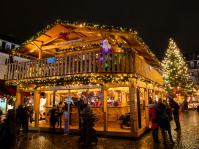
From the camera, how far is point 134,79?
9688 millimetres

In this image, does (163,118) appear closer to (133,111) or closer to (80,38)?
(133,111)

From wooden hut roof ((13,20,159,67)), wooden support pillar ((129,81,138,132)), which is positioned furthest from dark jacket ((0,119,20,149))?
wooden hut roof ((13,20,159,67))

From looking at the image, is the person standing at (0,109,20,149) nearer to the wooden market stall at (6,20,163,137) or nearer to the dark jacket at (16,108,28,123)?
the wooden market stall at (6,20,163,137)

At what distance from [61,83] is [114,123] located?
16.2 ft

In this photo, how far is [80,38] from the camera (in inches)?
535

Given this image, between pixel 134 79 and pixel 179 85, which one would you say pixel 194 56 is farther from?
pixel 134 79

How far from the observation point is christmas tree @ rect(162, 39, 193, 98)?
29.6 meters

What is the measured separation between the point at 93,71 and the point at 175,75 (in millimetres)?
25054

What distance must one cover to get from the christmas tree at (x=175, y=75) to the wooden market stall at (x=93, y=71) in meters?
18.5

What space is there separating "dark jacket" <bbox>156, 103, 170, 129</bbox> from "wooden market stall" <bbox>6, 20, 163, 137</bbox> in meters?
1.72

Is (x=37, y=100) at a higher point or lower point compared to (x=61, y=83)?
lower

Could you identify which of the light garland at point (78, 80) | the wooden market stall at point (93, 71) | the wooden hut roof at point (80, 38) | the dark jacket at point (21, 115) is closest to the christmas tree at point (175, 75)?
the wooden market stall at point (93, 71)

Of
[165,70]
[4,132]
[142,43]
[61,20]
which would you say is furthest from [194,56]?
[4,132]

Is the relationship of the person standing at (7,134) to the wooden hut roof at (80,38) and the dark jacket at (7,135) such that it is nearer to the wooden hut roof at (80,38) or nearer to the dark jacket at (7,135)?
the dark jacket at (7,135)
